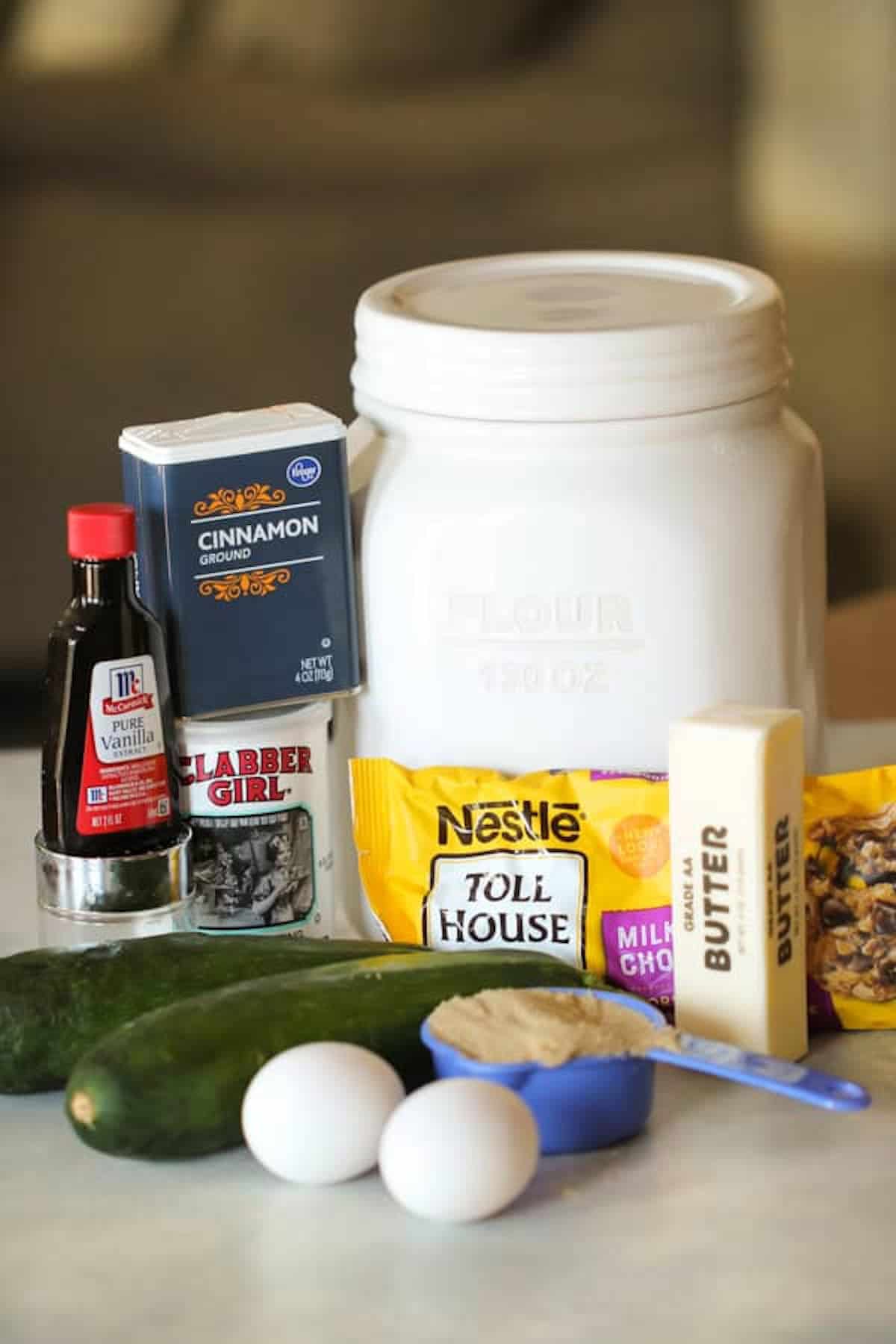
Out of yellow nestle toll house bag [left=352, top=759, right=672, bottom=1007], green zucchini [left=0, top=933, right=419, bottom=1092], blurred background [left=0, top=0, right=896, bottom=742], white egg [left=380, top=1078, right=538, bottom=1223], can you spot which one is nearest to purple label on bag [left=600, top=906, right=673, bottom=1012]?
yellow nestle toll house bag [left=352, top=759, right=672, bottom=1007]

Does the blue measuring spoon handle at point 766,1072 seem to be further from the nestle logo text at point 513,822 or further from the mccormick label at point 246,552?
the mccormick label at point 246,552

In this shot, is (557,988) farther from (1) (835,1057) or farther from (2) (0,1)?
(2) (0,1)

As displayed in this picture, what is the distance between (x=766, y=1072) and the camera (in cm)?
88

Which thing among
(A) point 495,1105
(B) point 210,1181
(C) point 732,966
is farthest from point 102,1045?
(C) point 732,966

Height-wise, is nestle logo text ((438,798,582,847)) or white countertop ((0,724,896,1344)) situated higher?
nestle logo text ((438,798,582,847))

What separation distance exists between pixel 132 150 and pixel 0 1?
217mm

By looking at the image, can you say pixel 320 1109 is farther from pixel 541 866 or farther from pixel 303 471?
pixel 303 471

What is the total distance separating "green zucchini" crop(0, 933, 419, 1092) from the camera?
96 cm

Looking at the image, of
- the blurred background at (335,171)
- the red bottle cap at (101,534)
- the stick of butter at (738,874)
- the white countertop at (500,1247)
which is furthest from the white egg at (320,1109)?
the blurred background at (335,171)

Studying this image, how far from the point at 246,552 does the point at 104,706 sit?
0.11 meters

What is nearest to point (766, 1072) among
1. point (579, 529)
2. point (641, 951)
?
point (641, 951)

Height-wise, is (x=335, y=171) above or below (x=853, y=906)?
above

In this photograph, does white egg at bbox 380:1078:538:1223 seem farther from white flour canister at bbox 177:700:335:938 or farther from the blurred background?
the blurred background

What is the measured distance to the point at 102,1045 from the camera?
89 centimetres
